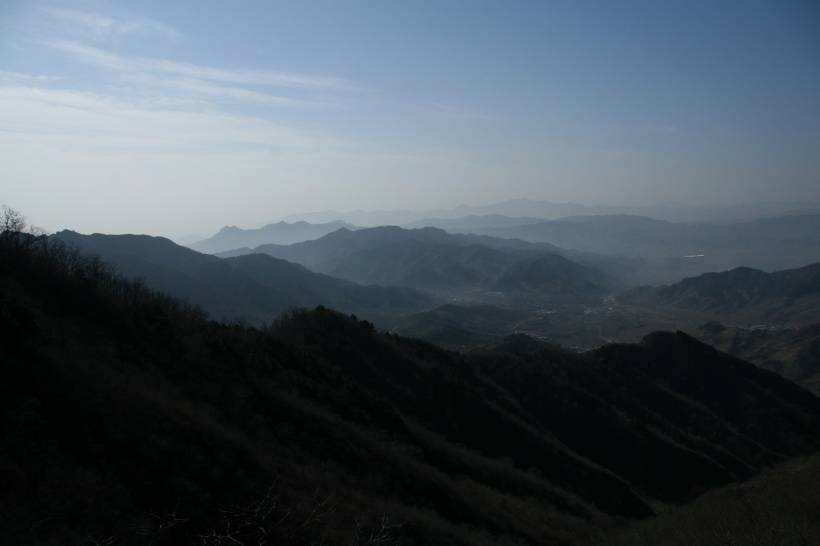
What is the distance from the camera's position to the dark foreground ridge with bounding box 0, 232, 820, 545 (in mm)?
11008

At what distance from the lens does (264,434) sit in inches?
753

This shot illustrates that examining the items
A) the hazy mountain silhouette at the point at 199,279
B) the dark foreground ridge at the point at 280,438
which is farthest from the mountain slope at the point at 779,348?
the hazy mountain silhouette at the point at 199,279

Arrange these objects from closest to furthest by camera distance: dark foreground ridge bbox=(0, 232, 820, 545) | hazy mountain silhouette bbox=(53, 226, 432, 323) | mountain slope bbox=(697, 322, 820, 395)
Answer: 1. dark foreground ridge bbox=(0, 232, 820, 545)
2. mountain slope bbox=(697, 322, 820, 395)
3. hazy mountain silhouette bbox=(53, 226, 432, 323)

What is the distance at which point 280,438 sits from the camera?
19.7 metres

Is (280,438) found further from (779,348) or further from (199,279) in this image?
(779,348)

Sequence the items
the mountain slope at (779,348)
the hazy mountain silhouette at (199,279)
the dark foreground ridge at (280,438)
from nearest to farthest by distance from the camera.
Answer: the dark foreground ridge at (280,438), the mountain slope at (779,348), the hazy mountain silhouette at (199,279)

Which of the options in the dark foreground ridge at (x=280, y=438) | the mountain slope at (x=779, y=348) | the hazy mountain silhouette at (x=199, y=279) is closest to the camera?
the dark foreground ridge at (x=280, y=438)

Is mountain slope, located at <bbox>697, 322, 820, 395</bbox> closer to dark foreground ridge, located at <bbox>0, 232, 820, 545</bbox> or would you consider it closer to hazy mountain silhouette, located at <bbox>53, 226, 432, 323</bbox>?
dark foreground ridge, located at <bbox>0, 232, 820, 545</bbox>

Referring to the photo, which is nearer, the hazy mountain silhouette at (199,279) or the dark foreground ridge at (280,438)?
the dark foreground ridge at (280,438)

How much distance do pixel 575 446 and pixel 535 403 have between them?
272 inches

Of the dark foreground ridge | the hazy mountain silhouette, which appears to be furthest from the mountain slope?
the hazy mountain silhouette

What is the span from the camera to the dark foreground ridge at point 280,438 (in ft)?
36.1

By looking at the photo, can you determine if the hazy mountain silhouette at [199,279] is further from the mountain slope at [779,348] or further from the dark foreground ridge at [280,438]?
the mountain slope at [779,348]

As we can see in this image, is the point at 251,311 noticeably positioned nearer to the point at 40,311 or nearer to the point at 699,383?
the point at 699,383
